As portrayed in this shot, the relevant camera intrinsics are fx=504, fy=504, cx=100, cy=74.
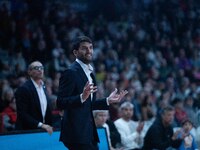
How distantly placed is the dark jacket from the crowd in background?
208cm

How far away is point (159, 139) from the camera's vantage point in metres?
7.61

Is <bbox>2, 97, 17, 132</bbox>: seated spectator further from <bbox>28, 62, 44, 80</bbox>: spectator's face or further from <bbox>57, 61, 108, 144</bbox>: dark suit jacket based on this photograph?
<bbox>57, 61, 108, 144</bbox>: dark suit jacket

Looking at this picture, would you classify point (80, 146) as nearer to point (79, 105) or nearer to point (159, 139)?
point (79, 105)

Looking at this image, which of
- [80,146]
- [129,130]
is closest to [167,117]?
[129,130]

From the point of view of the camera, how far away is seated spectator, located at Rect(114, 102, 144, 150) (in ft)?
26.2

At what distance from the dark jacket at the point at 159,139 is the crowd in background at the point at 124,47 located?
6.83 feet

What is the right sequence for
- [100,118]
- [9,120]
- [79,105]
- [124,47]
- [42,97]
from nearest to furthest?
[79,105] < [42,97] < [100,118] < [9,120] < [124,47]

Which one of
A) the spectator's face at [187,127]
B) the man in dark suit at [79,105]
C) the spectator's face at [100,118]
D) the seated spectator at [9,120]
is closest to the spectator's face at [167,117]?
the spectator's face at [187,127]

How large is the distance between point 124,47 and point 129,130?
8.10 meters

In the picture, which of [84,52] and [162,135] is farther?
[162,135]

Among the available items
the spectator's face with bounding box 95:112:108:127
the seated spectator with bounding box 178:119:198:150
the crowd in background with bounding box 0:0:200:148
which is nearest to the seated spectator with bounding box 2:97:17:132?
the crowd in background with bounding box 0:0:200:148

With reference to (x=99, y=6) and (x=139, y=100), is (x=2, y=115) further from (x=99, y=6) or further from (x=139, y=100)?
(x=99, y=6)

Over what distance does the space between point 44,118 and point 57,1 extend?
35.0 feet

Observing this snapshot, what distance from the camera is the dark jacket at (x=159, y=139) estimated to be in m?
7.57
